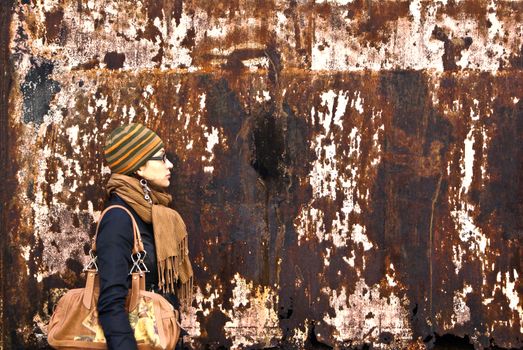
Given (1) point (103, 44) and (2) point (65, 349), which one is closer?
(2) point (65, 349)

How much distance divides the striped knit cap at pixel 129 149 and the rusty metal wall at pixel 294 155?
352 millimetres

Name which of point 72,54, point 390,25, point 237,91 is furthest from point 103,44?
Answer: point 390,25

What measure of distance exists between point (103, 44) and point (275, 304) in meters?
1.30

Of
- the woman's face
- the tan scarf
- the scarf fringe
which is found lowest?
the scarf fringe

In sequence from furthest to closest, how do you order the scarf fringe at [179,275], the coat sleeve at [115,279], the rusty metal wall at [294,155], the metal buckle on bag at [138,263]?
the rusty metal wall at [294,155], the scarf fringe at [179,275], the metal buckle on bag at [138,263], the coat sleeve at [115,279]

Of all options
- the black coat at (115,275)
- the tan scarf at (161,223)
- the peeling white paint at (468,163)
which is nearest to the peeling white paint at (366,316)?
the peeling white paint at (468,163)

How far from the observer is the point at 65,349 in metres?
2.43

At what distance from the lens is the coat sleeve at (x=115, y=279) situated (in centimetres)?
230

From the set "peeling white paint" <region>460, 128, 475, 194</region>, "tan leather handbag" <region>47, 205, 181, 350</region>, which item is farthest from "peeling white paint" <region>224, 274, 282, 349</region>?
"peeling white paint" <region>460, 128, 475, 194</region>

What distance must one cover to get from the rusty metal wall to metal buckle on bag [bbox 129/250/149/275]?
443mm

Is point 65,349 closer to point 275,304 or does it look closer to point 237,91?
point 275,304

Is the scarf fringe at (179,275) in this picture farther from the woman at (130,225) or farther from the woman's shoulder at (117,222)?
the woman's shoulder at (117,222)

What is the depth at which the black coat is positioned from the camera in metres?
2.30

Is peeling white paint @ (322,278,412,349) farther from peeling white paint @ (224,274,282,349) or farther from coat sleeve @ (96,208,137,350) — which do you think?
coat sleeve @ (96,208,137,350)
